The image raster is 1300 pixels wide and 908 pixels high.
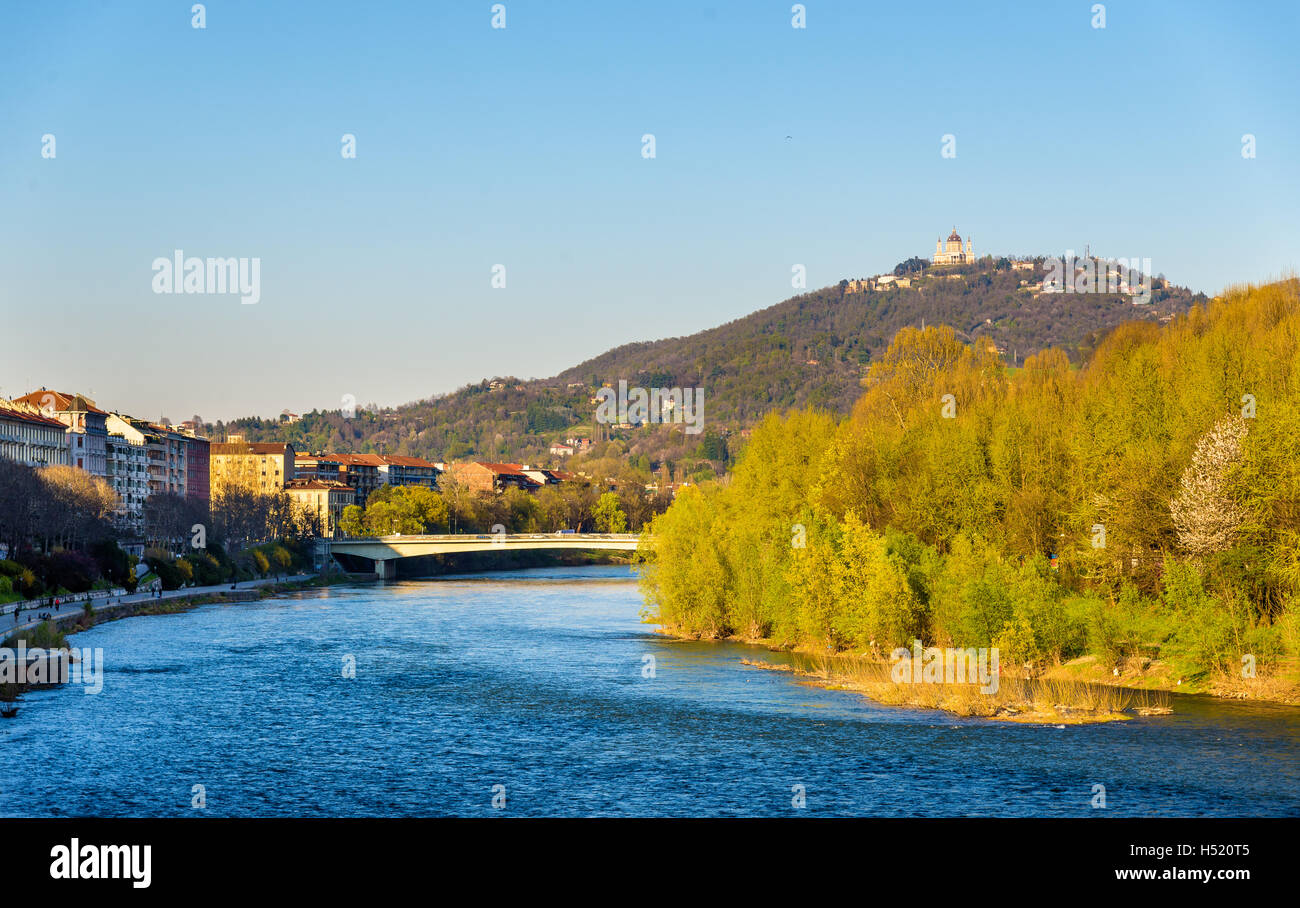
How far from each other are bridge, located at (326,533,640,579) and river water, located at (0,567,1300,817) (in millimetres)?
62680

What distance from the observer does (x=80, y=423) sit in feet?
452

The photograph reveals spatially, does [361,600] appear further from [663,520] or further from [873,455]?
[873,455]

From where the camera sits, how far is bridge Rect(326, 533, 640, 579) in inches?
4556

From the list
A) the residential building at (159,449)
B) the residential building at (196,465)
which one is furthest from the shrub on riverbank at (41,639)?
the residential building at (196,465)

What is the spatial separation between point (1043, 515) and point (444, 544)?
8164 cm

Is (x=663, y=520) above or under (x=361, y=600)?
above

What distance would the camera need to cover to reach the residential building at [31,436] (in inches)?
4638

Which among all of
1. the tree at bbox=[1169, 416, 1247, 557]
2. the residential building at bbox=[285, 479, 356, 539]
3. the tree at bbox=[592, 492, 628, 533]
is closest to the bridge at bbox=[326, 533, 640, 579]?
the tree at bbox=[592, 492, 628, 533]

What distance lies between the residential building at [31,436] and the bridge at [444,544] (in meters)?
28.4

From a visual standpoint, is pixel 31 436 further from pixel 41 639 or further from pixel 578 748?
pixel 578 748

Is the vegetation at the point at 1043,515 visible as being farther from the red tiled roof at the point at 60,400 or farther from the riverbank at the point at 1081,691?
the red tiled roof at the point at 60,400
